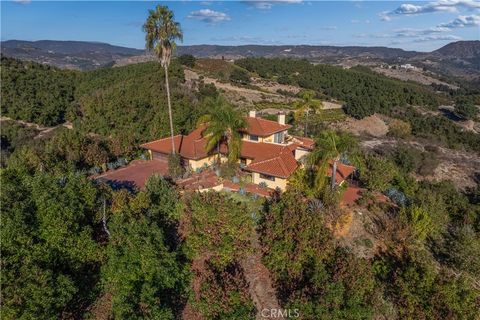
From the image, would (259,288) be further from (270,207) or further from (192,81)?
(192,81)

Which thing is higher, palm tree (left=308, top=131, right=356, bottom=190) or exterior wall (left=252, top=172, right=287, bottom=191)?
palm tree (left=308, top=131, right=356, bottom=190)

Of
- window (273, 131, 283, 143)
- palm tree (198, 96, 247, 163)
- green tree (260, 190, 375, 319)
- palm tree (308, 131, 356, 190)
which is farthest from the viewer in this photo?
window (273, 131, 283, 143)

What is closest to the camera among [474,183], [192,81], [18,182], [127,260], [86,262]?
[127,260]

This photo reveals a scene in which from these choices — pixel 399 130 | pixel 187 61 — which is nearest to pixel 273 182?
pixel 399 130

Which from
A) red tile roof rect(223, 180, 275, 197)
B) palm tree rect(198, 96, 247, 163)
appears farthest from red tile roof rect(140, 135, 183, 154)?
red tile roof rect(223, 180, 275, 197)

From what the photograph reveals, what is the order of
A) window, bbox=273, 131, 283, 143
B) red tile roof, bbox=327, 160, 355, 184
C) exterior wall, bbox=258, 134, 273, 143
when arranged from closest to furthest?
red tile roof, bbox=327, 160, 355, 184
exterior wall, bbox=258, 134, 273, 143
window, bbox=273, 131, 283, 143

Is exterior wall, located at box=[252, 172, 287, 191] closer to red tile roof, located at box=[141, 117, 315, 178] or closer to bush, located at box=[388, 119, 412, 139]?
red tile roof, located at box=[141, 117, 315, 178]

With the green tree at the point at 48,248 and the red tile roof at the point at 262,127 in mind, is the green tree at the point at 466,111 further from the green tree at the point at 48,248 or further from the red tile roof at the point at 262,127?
the green tree at the point at 48,248

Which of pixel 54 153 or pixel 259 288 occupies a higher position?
pixel 54 153

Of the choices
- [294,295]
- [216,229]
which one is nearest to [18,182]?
[216,229]
